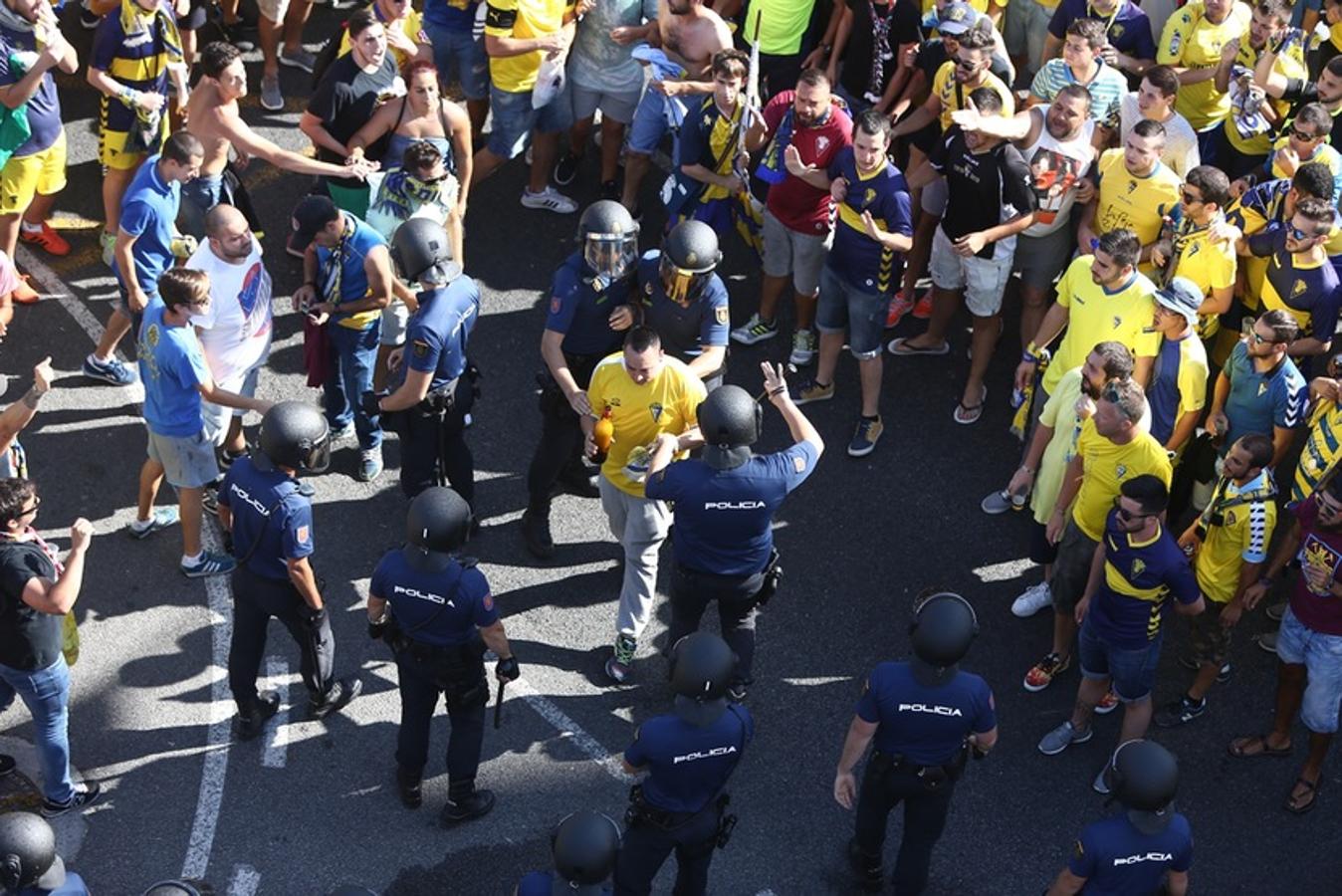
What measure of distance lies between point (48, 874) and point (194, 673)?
8.77 feet

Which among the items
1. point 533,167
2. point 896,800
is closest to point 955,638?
point 896,800

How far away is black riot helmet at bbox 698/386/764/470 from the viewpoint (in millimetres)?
8320

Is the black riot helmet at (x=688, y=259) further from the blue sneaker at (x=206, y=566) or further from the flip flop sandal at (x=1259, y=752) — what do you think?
the flip flop sandal at (x=1259, y=752)

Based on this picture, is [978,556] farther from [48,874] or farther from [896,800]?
[48,874]

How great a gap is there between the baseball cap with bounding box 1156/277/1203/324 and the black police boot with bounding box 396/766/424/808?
185 inches

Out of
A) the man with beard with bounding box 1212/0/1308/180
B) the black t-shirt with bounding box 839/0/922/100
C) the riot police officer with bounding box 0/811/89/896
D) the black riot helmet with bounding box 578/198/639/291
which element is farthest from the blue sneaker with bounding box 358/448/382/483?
the man with beard with bounding box 1212/0/1308/180

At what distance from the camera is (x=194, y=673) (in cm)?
945

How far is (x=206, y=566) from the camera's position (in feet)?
32.8

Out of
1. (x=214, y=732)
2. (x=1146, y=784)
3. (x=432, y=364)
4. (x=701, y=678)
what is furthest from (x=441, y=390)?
(x=1146, y=784)

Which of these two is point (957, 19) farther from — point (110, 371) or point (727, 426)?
point (110, 371)

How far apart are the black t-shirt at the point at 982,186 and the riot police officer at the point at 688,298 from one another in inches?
73.9

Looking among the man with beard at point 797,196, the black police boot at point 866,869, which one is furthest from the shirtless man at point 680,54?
the black police boot at point 866,869

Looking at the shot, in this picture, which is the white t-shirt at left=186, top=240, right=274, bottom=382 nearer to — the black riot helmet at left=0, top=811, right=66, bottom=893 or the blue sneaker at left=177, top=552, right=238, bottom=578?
the blue sneaker at left=177, top=552, right=238, bottom=578

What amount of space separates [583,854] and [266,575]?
8.66ft
